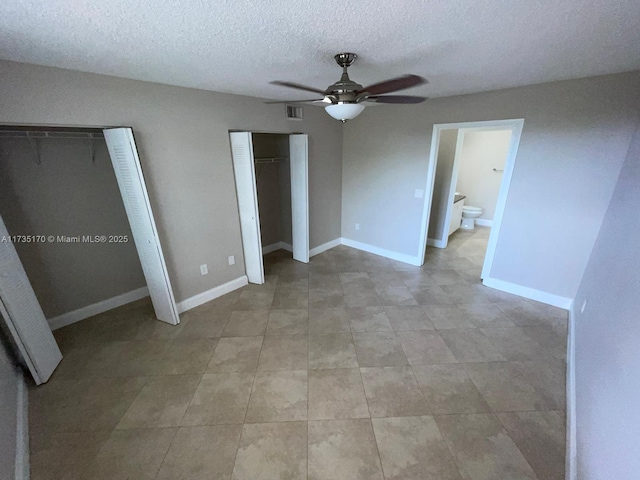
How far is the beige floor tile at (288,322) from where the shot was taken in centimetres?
264

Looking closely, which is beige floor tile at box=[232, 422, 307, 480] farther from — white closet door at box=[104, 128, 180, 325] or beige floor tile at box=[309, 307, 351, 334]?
white closet door at box=[104, 128, 180, 325]

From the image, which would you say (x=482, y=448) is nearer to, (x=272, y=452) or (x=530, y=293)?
(x=272, y=452)

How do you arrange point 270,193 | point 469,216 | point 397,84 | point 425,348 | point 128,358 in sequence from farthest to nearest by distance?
point 469,216
point 270,193
point 425,348
point 128,358
point 397,84

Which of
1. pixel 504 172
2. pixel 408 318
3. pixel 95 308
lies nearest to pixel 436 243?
pixel 504 172

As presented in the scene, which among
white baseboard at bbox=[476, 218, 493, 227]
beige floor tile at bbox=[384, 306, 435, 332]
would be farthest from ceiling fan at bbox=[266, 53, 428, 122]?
white baseboard at bbox=[476, 218, 493, 227]

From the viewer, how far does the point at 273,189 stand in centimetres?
443

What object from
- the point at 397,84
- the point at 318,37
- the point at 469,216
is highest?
the point at 318,37

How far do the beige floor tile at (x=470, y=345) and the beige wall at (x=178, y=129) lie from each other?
A: 8.64ft

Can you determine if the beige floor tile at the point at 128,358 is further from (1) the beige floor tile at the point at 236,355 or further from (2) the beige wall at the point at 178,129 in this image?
(2) the beige wall at the point at 178,129

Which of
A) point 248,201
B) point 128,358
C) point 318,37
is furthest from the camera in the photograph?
point 248,201

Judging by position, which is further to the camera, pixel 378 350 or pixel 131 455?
pixel 378 350

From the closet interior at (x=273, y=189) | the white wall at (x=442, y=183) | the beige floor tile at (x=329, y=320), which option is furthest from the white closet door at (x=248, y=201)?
the white wall at (x=442, y=183)

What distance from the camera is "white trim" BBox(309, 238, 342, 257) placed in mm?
4482

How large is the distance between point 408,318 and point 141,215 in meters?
2.90
